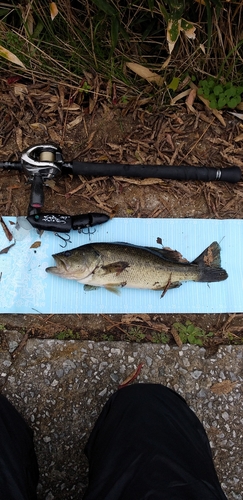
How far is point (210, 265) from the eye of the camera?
3379mm

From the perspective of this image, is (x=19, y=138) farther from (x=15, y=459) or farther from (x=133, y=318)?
(x=15, y=459)

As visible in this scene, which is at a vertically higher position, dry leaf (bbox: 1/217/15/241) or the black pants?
dry leaf (bbox: 1/217/15/241)

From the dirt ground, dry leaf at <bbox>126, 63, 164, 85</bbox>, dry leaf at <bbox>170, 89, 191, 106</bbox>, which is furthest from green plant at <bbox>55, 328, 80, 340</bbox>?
dry leaf at <bbox>126, 63, 164, 85</bbox>

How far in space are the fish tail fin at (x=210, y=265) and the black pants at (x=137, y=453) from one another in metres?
1.06

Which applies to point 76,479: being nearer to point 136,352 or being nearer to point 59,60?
point 136,352

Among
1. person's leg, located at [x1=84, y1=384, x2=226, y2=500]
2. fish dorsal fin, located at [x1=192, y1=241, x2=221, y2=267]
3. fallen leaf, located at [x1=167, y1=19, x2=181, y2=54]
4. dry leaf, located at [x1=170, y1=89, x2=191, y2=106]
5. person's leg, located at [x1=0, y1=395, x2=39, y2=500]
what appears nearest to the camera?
→ person's leg, located at [x1=84, y1=384, x2=226, y2=500]

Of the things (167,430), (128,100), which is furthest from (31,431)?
(128,100)

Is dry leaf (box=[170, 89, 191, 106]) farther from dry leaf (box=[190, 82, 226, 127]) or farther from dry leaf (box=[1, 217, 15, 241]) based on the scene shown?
dry leaf (box=[1, 217, 15, 241])

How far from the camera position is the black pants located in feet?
6.43

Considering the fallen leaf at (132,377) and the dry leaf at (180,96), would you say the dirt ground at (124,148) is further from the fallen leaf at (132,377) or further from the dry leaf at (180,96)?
the fallen leaf at (132,377)

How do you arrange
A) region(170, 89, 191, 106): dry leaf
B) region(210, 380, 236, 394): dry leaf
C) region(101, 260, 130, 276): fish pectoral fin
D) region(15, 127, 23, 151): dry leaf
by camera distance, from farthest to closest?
1. region(170, 89, 191, 106): dry leaf
2. region(15, 127, 23, 151): dry leaf
3. region(210, 380, 236, 394): dry leaf
4. region(101, 260, 130, 276): fish pectoral fin

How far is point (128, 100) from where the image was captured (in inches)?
142

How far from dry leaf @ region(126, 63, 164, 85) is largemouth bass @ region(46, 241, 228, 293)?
1.61 meters

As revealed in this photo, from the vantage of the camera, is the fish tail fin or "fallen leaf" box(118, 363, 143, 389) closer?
"fallen leaf" box(118, 363, 143, 389)
